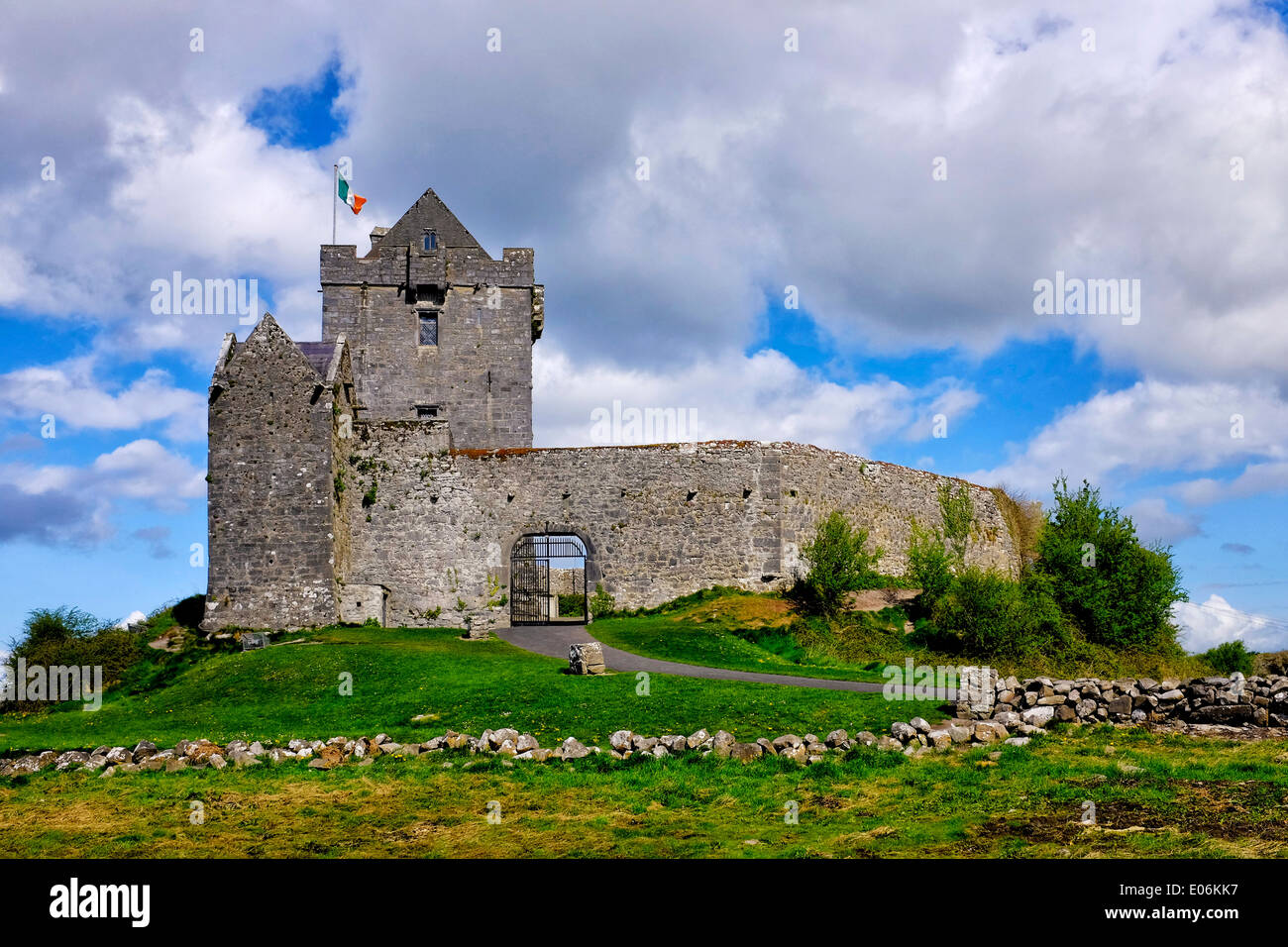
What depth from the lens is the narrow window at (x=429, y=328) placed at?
41344 millimetres

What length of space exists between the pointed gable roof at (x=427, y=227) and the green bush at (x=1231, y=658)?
31.1m

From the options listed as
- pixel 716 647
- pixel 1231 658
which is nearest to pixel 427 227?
pixel 716 647

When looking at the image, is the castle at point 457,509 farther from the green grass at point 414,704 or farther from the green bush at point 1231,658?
the green bush at point 1231,658

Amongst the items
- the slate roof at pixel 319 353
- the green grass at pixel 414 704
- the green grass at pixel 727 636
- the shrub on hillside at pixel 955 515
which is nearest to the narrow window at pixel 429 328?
the slate roof at pixel 319 353

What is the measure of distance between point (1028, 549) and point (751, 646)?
64.7ft

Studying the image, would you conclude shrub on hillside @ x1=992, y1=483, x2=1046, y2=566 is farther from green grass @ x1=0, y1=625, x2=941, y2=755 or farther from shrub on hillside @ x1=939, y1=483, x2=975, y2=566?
green grass @ x1=0, y1=625, x2=941, y2=755

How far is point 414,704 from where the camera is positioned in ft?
58.4

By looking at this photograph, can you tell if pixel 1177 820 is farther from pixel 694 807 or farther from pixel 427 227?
pixel 427 227

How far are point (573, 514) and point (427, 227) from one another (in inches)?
647

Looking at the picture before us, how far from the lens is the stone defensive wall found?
32.4 metres

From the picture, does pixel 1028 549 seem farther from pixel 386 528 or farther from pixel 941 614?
pixel 386 528

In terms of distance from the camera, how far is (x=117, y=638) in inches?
1065

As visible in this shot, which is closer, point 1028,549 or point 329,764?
point 329,764
